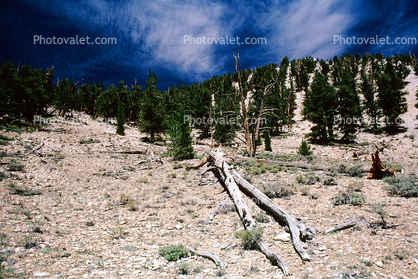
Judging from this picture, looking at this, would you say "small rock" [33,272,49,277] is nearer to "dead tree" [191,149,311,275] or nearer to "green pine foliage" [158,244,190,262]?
"green pine foliage" [158,244,190,262]

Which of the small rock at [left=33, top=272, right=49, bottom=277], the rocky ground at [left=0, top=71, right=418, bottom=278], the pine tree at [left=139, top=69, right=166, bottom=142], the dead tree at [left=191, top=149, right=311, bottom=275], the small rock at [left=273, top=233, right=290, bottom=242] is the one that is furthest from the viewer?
the pine tree at [left=139, top=69, right=166, bottom=142]

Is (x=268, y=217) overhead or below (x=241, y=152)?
below

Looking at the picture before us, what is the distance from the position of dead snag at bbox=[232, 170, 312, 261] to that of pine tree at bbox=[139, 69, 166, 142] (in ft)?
95.5

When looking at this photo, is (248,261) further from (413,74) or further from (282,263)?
(413,74)

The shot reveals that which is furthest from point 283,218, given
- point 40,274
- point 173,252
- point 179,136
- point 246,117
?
point 179,136

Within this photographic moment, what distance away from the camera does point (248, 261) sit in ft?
14.2

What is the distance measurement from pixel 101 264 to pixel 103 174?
10.5 m

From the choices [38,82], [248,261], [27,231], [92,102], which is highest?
[92,102]

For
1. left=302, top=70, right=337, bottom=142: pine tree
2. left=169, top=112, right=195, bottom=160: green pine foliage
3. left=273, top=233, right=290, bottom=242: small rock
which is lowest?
left=273, top=233, right=290, bottom=242: small rock

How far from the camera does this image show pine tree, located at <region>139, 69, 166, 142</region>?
114 feet

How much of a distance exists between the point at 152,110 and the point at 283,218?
32729mm

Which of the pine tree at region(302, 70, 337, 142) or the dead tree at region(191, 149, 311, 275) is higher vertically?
the pine tree at region(302, 70, 337, 142)

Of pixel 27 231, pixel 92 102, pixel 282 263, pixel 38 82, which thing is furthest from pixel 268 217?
pixel 92 102

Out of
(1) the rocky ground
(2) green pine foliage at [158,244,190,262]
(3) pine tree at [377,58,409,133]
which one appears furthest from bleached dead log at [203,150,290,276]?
(3) pine tree at [377,58,409,133]
